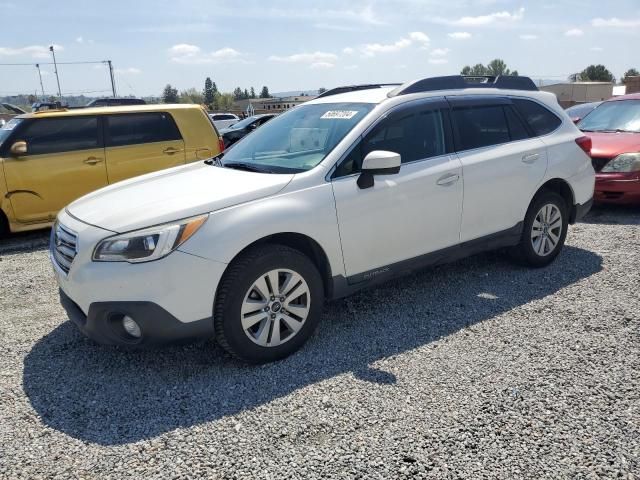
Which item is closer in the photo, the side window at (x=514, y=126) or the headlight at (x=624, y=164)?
the side window at (x=514, y=126)

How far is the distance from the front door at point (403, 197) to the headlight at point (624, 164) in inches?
159

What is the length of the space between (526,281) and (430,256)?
120cm

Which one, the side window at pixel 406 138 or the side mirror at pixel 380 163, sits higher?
the side window at pixel 406 138

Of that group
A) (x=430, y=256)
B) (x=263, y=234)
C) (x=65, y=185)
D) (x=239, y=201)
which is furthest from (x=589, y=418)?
(x=65, y=185)

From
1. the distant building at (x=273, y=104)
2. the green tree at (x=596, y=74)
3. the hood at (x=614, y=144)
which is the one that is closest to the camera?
the hood at (x=614, y=144)

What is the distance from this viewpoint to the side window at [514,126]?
4715mm

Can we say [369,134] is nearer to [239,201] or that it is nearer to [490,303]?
[239,201]

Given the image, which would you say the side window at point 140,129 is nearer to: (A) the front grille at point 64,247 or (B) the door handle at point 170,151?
Result: (B) the door handle at point 170,151

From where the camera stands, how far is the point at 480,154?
4375mm

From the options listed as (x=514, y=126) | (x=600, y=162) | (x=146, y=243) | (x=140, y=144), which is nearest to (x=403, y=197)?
(x=514, y=126)

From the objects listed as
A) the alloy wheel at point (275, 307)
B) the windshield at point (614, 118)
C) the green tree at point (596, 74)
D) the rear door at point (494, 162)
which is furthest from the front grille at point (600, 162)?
the green tree at point (596, 74)

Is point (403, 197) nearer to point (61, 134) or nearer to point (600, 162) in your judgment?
point (600, 162)

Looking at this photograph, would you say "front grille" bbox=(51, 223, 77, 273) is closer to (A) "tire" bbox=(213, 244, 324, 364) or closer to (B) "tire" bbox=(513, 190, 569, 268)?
(A) "tire" bbox=(213, 244, 324, 364)

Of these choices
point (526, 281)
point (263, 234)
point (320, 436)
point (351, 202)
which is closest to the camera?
point (320, 436)
